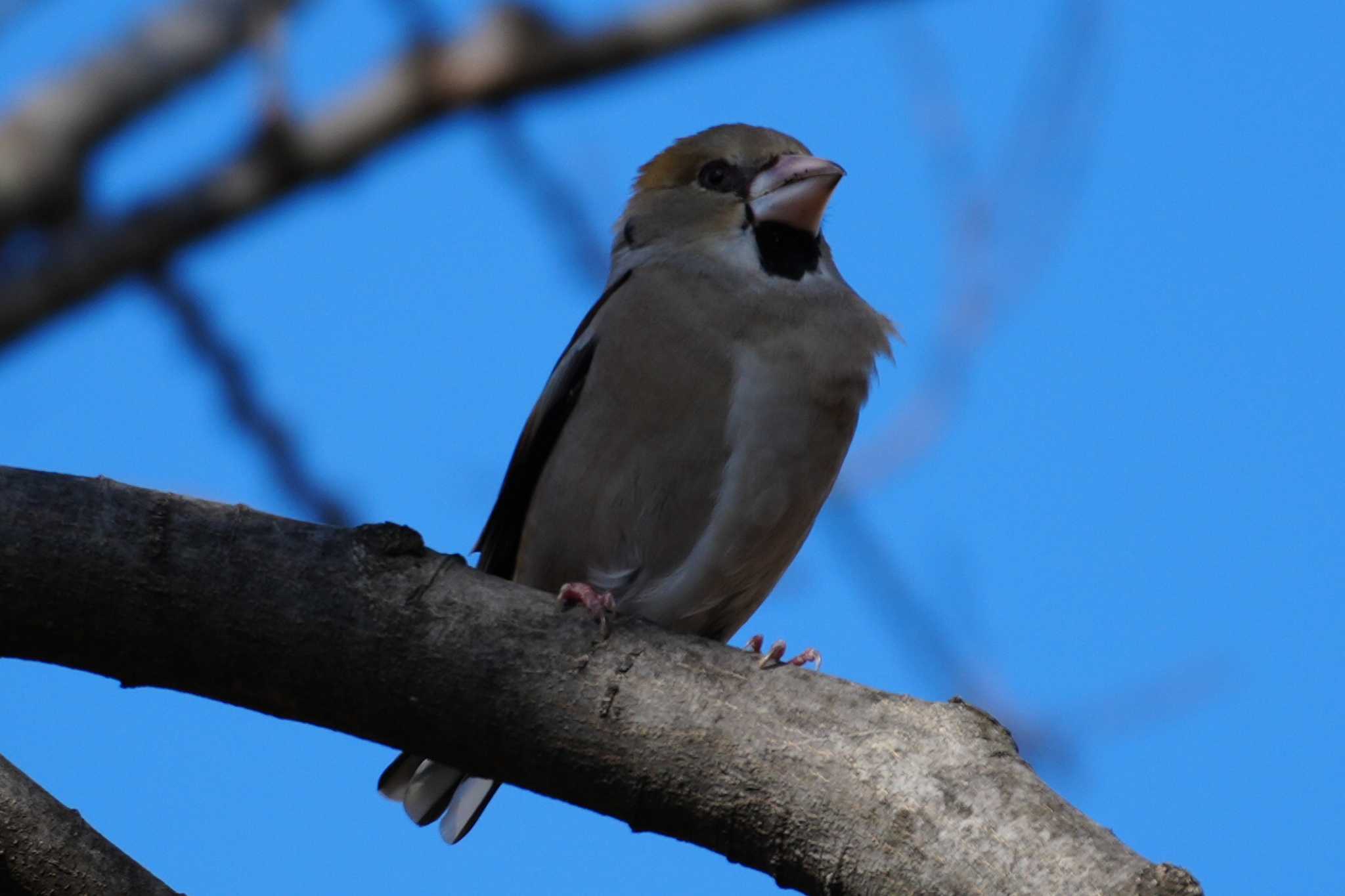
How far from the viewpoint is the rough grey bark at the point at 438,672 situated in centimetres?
241

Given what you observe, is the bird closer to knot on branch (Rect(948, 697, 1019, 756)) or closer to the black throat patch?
the black throat patch

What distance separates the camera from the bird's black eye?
448cm

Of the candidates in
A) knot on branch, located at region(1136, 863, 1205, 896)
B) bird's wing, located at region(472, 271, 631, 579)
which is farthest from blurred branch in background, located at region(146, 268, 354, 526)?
knot on branch, located at region(1136, 863, 1205, 896)

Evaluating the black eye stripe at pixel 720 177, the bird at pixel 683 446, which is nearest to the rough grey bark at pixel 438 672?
the bird at pixel 683 446

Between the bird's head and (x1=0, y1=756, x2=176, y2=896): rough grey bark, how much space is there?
2.27m

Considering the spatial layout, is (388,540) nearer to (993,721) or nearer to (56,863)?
(56,863)

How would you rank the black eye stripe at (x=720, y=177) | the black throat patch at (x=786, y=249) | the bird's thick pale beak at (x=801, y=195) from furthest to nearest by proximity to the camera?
the black eye stripe at (x=720, y=177) < the bird's thick pale beak at (x=801, y=195) < the black throat patch at (x=786, y=249)

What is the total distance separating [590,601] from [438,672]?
1.06 feet

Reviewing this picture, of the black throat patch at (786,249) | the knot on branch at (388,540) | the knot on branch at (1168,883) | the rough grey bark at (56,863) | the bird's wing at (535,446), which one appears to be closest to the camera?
the knot on branch at (1168,883)

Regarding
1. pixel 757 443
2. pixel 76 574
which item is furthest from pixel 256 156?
pixel 76 574

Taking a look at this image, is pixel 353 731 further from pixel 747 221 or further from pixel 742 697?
pixel 747 221

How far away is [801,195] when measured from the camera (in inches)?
168

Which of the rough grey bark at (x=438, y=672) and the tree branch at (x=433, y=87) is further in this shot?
the tree branch at (x=433, y=87)

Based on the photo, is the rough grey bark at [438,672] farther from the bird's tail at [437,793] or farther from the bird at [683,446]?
the bird's tail at [437,793]
